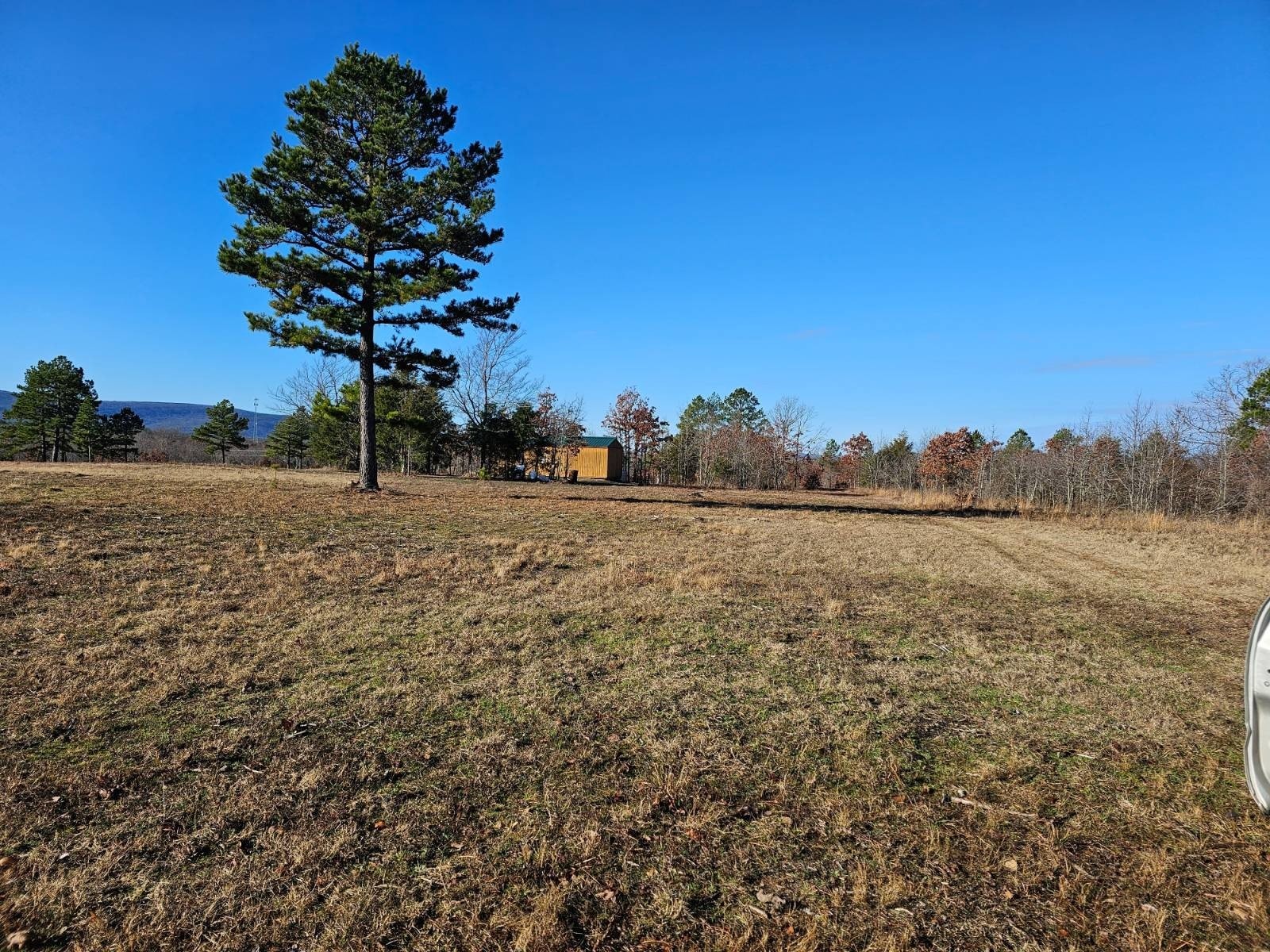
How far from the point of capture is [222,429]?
5075 cm

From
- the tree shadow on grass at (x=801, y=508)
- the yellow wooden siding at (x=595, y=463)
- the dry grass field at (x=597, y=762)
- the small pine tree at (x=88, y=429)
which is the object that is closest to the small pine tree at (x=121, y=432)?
the small pine tree at (x=88, y=429)

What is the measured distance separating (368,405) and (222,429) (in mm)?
43148

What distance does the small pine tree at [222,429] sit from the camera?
5000 cm

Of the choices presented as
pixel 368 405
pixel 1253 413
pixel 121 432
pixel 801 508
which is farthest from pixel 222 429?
pixel 1253 413

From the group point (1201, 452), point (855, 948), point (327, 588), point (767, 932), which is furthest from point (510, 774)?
point (1201, 452)

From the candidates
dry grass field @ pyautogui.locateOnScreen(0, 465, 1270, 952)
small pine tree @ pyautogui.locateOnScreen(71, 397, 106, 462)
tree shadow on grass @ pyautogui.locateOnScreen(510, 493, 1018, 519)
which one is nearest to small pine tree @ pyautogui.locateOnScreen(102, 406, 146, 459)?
small pine tree @ pyautogui.locateOnScreen(71, 397, 106, 462)

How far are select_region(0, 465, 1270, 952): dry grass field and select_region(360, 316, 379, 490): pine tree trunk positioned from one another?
955 centimetres

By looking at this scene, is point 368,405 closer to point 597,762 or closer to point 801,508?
point 801,508

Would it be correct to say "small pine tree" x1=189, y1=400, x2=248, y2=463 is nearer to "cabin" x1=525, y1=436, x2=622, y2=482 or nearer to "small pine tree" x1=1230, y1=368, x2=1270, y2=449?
"cabin" x1=525, y1=436, x2=622, y2=482

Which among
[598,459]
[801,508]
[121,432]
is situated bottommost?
[801,508]

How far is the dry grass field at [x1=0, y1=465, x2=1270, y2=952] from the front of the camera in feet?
7.50

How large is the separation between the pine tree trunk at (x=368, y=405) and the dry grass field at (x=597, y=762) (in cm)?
955

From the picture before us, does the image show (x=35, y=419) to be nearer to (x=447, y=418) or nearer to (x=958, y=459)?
(x=447, y=418)

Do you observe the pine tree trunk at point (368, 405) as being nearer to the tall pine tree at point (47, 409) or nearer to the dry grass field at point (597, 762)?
the dry grass field at point (597, 762)
